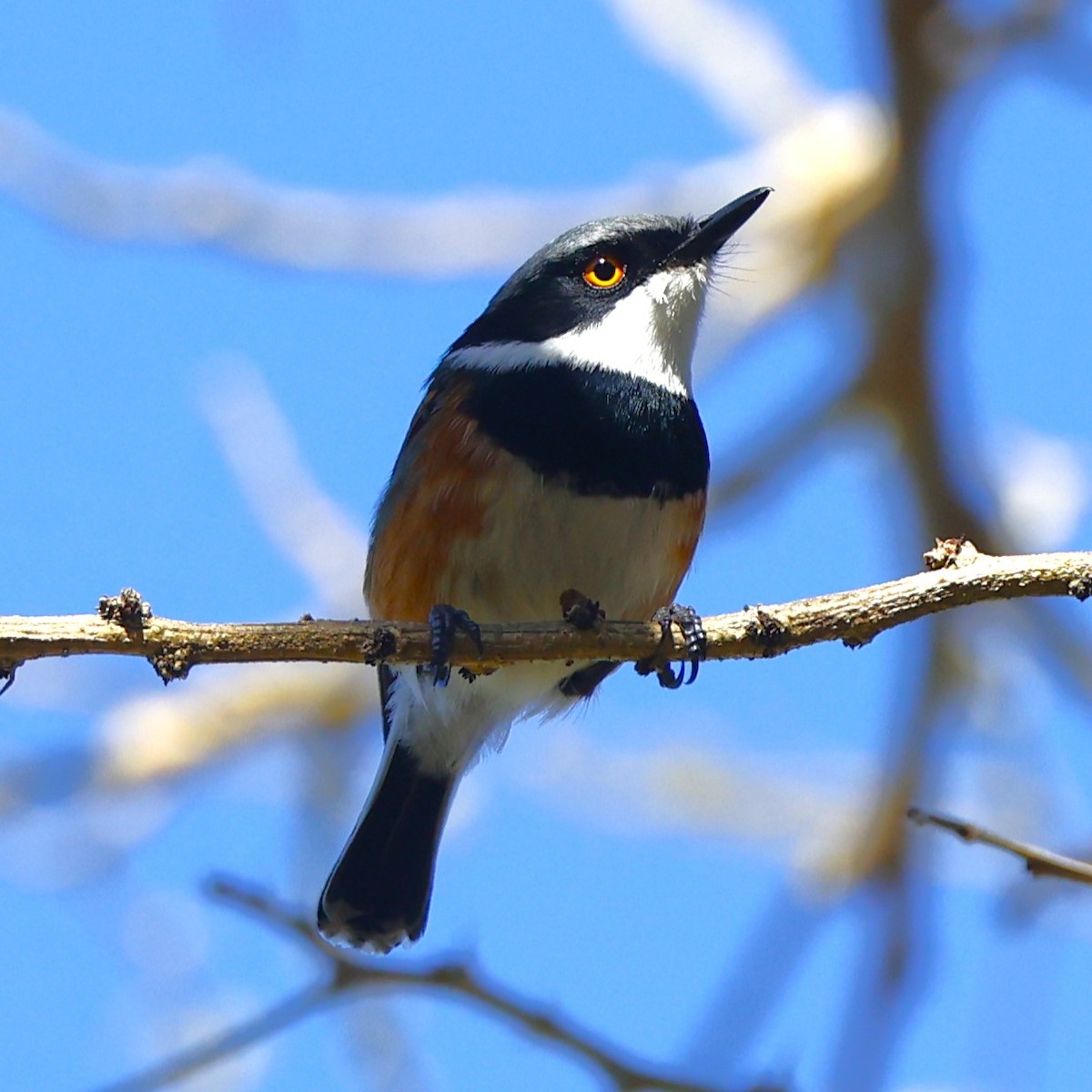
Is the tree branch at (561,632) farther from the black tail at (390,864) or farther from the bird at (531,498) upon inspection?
the black tail at (390,864)

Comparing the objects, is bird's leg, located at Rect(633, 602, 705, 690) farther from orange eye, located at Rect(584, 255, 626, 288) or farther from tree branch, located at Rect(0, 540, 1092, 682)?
orange eye, located at Rect(584, 255, 626, 288)

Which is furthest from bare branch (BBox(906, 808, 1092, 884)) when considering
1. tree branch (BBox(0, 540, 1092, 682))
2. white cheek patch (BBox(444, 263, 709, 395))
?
white cheek patch (BBox(444, 263, 709, 395))

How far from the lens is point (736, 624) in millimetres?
4328

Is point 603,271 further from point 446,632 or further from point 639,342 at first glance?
point 446,632

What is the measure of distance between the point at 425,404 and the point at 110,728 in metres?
3.28

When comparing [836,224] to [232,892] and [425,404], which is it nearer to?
[425,404]

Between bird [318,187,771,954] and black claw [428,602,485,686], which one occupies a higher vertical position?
bird [318,187,771,954]

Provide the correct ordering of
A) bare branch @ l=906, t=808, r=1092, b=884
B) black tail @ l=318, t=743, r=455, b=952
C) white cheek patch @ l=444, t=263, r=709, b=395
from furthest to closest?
1. black tail @ l=318, t=743, r=455, b=952
2. white cheek patch @ l=444, t=263, r=709, b=395
3. bare branch @ l=906, t=808, r=1092, b=884

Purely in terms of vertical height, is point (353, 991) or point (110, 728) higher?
point (110, 728)

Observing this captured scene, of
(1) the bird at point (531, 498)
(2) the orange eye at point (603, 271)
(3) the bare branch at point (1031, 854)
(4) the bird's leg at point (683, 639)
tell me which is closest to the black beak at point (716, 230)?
(1) the bird at point (531, 498)

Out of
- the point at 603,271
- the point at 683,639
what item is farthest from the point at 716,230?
the point at 683,639

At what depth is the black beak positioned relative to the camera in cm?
629

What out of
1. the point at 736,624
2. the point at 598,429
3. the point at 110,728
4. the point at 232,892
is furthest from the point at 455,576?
the point at 110,728

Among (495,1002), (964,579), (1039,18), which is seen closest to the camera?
(495,1002)
